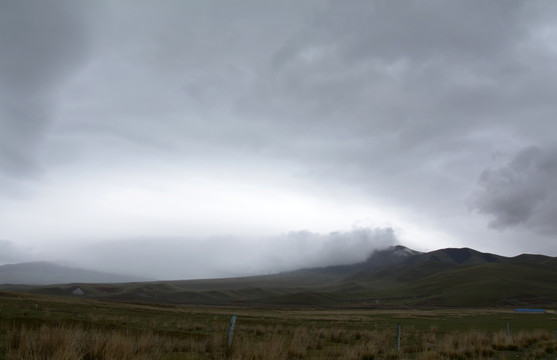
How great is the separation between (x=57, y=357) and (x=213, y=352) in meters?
4.80

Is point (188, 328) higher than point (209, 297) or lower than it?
higher

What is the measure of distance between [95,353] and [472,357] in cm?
1228

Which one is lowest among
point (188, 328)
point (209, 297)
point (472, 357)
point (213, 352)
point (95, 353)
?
point (209, 297)

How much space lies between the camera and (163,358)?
9570 millimetres

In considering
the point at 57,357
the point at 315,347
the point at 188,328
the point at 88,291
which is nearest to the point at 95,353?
the point at 57,357

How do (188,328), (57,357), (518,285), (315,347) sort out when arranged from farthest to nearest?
(518,285), (188,328), (315,347), (57,357)

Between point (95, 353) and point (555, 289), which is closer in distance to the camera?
point (95, 353)

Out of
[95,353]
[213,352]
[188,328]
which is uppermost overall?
[95,353]

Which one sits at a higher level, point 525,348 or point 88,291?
point 525,348

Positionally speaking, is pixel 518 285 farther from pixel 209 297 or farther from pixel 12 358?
pixel 12 358

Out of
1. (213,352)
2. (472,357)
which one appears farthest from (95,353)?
(472,357)

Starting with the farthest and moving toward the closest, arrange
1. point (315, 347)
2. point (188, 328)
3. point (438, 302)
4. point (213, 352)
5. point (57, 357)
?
point (438, 302)
point (188, 328)
point (315, 347)
point (213, 352)
point (57, 357)

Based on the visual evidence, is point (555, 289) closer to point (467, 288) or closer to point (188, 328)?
point (467, 288)

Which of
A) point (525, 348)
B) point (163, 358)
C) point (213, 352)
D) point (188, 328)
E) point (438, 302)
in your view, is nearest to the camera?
point (163, 358)
